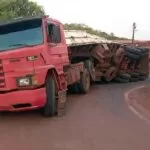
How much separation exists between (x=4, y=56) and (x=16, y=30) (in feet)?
4.71

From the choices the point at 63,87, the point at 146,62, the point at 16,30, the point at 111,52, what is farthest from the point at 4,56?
the point at 146,62

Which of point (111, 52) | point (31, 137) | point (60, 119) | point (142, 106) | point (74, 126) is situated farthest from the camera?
point (111, 52)

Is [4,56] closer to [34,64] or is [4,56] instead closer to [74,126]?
[34,64]

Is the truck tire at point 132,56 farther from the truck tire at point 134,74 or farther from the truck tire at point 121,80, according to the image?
the truck tire at point 121,80

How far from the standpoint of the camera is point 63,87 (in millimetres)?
12164

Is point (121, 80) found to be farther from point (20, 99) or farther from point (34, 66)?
point (20, 99)

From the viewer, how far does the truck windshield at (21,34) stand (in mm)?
10906

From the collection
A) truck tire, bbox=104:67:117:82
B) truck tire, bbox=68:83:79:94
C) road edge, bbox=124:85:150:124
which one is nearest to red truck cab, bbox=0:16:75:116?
road edge, bbox=124:85:150:124

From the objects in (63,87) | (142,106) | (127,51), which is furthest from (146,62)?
(63,87)

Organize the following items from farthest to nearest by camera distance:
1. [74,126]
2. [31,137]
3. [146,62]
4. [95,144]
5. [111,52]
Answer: [146,62]
[111,52]
[74,126]
[31,137]
[95,144]

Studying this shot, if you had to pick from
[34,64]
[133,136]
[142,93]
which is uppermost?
[34,64]

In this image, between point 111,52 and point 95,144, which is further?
point 111,52

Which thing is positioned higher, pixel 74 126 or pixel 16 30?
pixel 16 30

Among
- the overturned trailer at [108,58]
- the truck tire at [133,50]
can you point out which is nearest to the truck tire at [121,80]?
the overturned trailer at [108,58]
